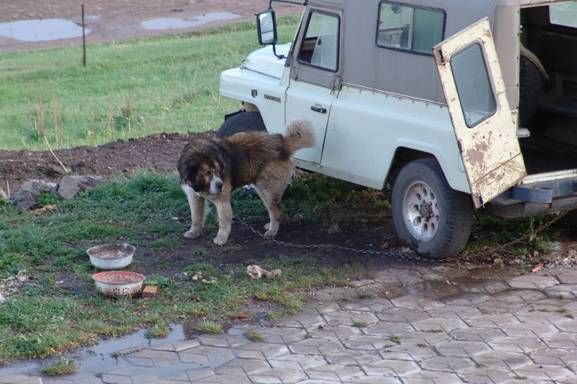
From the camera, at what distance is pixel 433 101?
29.0 feet

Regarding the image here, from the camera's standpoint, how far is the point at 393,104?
9.19m

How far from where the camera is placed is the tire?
973 centimetres

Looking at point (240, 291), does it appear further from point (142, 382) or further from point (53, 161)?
point (53, 161)

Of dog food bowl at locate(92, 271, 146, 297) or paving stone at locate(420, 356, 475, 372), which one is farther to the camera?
dog food bowl at locate(92, 271, 146, 297)

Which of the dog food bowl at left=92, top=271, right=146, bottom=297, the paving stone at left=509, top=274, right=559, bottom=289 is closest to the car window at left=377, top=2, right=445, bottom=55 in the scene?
the paving stone at left=509, top=274, right=559, bottom=289

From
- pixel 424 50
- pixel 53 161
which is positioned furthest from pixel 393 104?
pixel 53 161

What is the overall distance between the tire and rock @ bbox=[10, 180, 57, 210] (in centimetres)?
438

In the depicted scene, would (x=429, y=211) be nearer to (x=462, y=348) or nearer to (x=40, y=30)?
(x=462, y=348)

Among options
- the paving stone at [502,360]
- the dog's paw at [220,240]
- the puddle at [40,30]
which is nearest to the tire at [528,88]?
the dog's paw at [220,240]

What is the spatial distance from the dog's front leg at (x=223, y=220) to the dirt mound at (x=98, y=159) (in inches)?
96.2

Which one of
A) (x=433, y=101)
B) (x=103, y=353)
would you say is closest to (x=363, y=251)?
(x=433, y=101)

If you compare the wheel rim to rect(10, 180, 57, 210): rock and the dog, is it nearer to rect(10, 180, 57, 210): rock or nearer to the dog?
the dog

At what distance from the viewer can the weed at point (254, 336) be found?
7562 millimetres

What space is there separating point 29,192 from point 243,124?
2.08m
